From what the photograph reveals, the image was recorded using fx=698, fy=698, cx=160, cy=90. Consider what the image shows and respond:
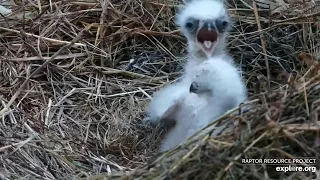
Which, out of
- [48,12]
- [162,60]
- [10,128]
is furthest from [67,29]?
[10,128]

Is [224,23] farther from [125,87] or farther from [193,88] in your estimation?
[125,87]

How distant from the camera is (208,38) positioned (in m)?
2.84

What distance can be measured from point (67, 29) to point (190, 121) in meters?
1.24

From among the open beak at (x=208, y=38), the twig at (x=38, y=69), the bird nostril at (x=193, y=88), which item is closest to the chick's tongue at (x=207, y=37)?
the open beak at (x=208, y=38)

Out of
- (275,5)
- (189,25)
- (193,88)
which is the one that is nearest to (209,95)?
(193,88)

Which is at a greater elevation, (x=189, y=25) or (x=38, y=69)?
(x=189, y=25)

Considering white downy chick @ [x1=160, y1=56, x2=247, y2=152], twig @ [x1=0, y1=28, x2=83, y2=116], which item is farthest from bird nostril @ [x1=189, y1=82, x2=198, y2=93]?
twig @ [x1=0, y1=28, x2=83, y2=116]

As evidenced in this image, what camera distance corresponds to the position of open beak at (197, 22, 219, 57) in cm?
283

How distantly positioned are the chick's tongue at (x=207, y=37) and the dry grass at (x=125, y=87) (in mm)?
267

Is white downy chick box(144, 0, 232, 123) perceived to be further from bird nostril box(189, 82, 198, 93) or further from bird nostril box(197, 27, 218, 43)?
bird nostril box(189, 82, 198, 93)

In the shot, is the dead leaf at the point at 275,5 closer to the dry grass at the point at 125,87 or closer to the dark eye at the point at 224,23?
the dry grass at the point at 125,87

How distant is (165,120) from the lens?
2.97 meters

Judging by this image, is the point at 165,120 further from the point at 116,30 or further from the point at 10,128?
the point at 116,30

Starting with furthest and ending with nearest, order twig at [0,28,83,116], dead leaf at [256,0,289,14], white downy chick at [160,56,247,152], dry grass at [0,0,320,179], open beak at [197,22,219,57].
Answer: dead leaf at [256,0,289,14] < twig at [0,28,83,116] < open beak at [197,22,219,57] < white downy chick at [160,56,247,152] < dry grass at [0,0,320,179]
